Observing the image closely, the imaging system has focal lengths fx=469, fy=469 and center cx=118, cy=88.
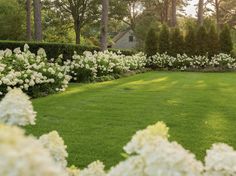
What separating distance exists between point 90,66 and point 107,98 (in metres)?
4.92

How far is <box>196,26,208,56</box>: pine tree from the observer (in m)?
25.4

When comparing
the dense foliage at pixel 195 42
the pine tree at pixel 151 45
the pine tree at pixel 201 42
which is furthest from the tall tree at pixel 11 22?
the pine tree at pixel 201 42

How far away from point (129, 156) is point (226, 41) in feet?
79.0

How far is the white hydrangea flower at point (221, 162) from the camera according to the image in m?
2.10

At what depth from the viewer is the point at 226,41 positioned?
2527cm

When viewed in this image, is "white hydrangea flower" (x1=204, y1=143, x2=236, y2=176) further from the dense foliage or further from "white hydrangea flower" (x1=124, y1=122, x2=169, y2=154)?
the dense foliage


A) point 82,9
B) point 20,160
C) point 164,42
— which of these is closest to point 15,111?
point 20,160

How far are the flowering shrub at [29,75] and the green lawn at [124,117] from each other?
0.47 m

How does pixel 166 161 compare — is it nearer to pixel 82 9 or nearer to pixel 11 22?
pixel 11 22

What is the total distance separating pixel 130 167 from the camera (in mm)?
1869

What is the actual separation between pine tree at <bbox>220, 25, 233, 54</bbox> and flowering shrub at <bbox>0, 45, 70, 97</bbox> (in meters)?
14.7

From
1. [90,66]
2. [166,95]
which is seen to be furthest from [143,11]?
[166,95]

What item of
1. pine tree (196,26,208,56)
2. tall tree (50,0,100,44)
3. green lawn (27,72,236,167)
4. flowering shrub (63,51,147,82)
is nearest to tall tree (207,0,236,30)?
tall tree (50,0,100,44)

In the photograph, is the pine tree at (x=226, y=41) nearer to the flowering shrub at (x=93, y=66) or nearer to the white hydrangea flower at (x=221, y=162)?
the flowering shrub at (x=93, y=66)
